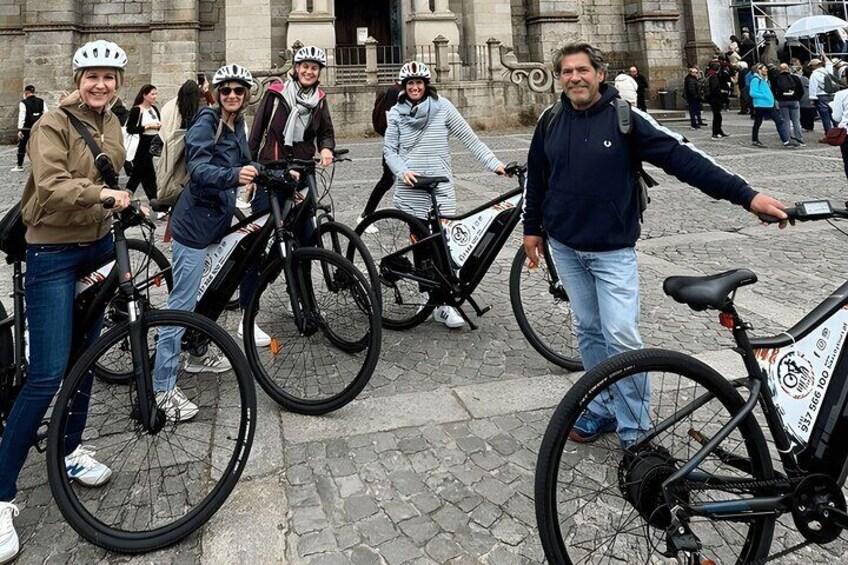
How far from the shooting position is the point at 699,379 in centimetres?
199

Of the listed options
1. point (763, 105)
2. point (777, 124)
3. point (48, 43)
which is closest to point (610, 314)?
point (763, 105)

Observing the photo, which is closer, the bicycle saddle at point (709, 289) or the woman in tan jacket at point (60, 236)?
the bicycle saddle at point (709, 289)

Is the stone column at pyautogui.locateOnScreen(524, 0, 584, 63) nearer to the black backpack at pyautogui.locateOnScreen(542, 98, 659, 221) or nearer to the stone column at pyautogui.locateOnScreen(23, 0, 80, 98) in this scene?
the stone column at pyautogui.locateOnScreen(23, 0, 80, 98)

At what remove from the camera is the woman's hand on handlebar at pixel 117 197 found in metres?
2.51

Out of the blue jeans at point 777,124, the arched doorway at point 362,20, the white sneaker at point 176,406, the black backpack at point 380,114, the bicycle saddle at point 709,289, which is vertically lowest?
the white sneaker at point 176,406

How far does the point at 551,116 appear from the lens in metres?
2.93

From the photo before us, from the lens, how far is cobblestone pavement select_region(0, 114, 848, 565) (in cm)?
240

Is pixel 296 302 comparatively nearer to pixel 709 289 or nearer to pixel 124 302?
pixel 124 302

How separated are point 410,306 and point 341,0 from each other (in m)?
22.0

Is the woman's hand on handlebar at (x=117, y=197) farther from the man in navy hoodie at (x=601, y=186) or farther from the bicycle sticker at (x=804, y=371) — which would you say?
the bicycle sticker at (x=804, y=371)

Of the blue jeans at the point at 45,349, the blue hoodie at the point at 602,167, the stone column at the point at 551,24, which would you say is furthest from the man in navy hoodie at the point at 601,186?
the stone column at the point at 551,24

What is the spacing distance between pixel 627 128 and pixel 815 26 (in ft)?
80.2

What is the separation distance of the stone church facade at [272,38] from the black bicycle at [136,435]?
15.4 m

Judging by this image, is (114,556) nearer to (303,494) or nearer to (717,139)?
(303,494)
